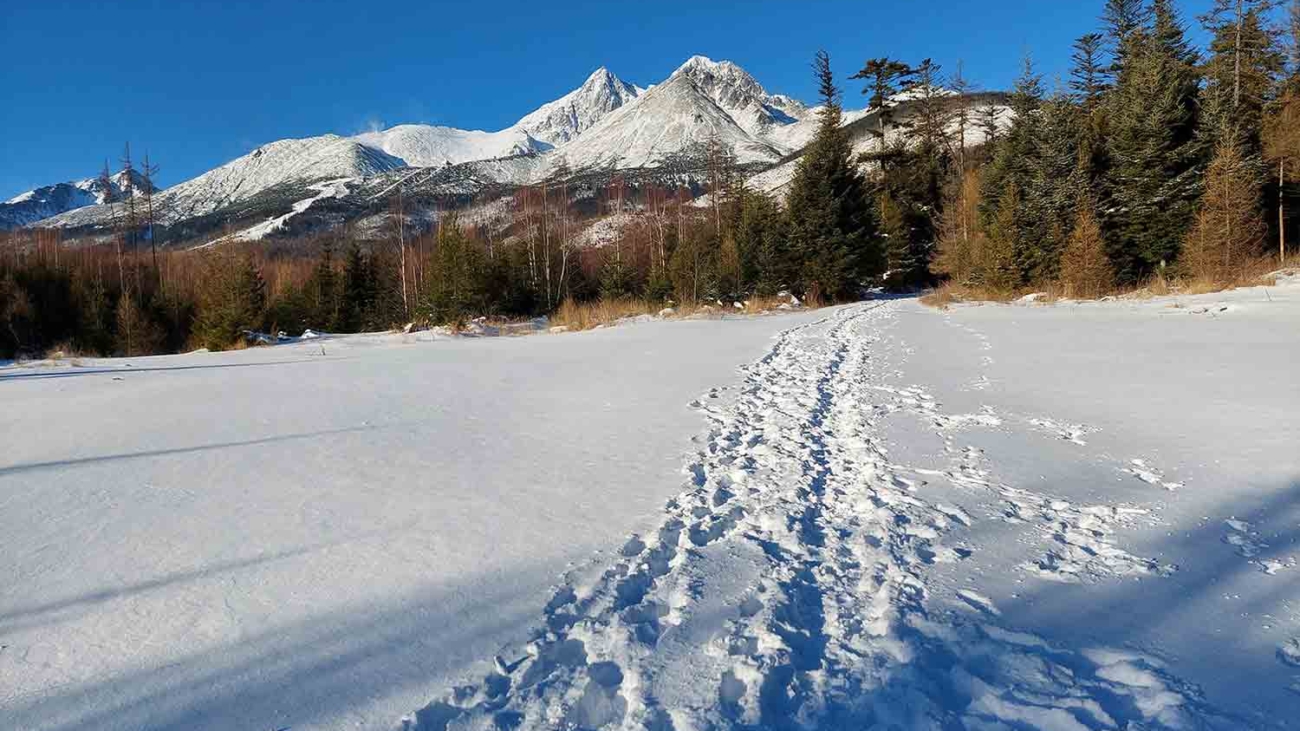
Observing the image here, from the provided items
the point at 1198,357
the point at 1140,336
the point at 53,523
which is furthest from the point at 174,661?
the point at 1140,336

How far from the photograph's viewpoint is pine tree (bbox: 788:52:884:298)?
23.6m

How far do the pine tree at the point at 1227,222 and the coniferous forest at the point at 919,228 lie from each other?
0.06m

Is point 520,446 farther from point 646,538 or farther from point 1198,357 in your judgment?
point 1198,357

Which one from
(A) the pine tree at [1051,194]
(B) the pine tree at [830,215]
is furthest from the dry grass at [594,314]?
(A) the pine tree at [1051,194]

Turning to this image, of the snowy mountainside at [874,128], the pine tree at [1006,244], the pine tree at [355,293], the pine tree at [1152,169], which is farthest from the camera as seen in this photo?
the pine tree at [355,293]

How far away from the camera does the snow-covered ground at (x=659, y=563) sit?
1635mm

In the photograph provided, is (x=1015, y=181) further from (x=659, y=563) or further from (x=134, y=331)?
(x=134, y=331)

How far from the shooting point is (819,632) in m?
1.98

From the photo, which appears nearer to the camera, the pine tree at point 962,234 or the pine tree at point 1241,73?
the pine tree at point 1241,73

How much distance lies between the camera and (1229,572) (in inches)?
88.8

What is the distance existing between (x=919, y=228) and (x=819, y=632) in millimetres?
36010

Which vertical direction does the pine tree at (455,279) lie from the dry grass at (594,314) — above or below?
above

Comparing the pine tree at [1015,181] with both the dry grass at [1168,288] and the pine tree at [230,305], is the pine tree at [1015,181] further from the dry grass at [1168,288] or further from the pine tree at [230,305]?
the pine tree at [230,305]

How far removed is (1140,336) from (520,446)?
9.54 metres
